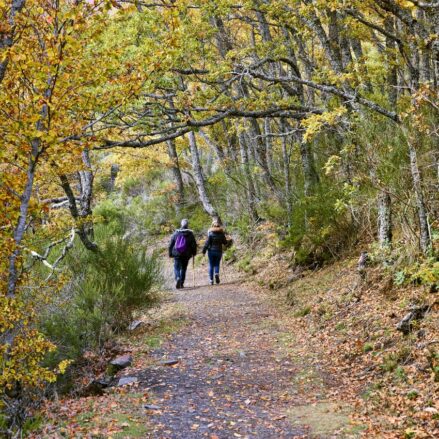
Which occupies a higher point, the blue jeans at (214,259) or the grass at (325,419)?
the blue jeans at (214,259)

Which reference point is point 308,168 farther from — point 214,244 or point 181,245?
point 181,245

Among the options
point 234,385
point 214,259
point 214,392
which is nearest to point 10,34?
point 214,392

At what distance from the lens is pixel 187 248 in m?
13.1

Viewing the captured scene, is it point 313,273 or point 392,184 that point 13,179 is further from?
point 313,273

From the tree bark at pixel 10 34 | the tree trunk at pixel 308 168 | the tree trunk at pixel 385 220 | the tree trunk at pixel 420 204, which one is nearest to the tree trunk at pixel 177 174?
the tree trunk at pixel 308 168

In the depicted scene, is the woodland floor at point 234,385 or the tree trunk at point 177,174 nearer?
the woodland floor at point 234,385

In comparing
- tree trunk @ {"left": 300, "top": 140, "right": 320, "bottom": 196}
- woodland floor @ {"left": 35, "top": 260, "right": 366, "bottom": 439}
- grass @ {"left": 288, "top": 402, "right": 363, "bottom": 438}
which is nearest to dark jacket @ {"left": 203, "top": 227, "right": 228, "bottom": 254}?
tree trunk @ {"left": 300, "top": 140, "right": 320, "bottom": 196}

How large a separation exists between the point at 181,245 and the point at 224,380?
7225 mm

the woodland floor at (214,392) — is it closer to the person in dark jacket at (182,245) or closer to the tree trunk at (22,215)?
the tree trunk at (22,215)

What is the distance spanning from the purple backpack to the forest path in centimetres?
353

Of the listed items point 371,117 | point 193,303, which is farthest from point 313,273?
→ point 371,117

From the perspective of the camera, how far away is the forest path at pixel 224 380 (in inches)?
183

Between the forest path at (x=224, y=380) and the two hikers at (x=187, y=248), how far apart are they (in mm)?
3562

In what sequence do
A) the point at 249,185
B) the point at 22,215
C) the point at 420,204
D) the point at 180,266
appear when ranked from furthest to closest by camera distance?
the point at 249,185
the point at 180,266
the point at 420,204
the point at 22,215
